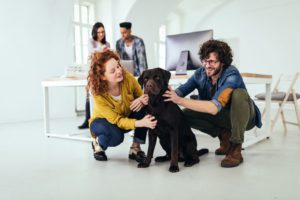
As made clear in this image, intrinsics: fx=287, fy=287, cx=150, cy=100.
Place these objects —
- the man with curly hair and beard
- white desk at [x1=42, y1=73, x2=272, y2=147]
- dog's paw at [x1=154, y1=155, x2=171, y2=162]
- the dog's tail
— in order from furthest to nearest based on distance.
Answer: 1. white desk at [x1=42, y1=73, x2=272, y2=147]
2. the dog's tail
3. dog's paw at [x1=154, y1=155, x2=171, y2=162]
4. the man with curly hair and beard

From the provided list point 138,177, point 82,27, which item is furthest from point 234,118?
point 82,27

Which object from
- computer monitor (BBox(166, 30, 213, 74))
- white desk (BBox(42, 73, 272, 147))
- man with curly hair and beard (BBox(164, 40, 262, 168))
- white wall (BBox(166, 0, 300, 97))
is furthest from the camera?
white wall (BBox(166, 0, 300, 97))

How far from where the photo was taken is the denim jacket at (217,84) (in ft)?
5.76

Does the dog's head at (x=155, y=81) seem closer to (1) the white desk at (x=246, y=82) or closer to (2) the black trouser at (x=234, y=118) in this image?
(2) the black trouser at (x=234, y=118)

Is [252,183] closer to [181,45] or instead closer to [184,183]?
[184,183]

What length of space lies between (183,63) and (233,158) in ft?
3.50

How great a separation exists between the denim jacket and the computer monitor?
1.76ft

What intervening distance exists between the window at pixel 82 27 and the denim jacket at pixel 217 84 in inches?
168

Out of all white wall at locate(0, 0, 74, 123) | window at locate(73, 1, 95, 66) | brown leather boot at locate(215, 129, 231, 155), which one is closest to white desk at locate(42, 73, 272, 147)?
brown leather boot at locate(215, 129, 231, 155)

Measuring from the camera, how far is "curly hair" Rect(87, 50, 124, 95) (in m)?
1.88

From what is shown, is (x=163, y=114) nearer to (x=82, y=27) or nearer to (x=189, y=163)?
(x=189, y=163)

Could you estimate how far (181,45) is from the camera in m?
2.63

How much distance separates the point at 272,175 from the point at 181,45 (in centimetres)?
144

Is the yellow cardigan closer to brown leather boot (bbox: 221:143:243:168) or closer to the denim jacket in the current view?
the denim jacket
